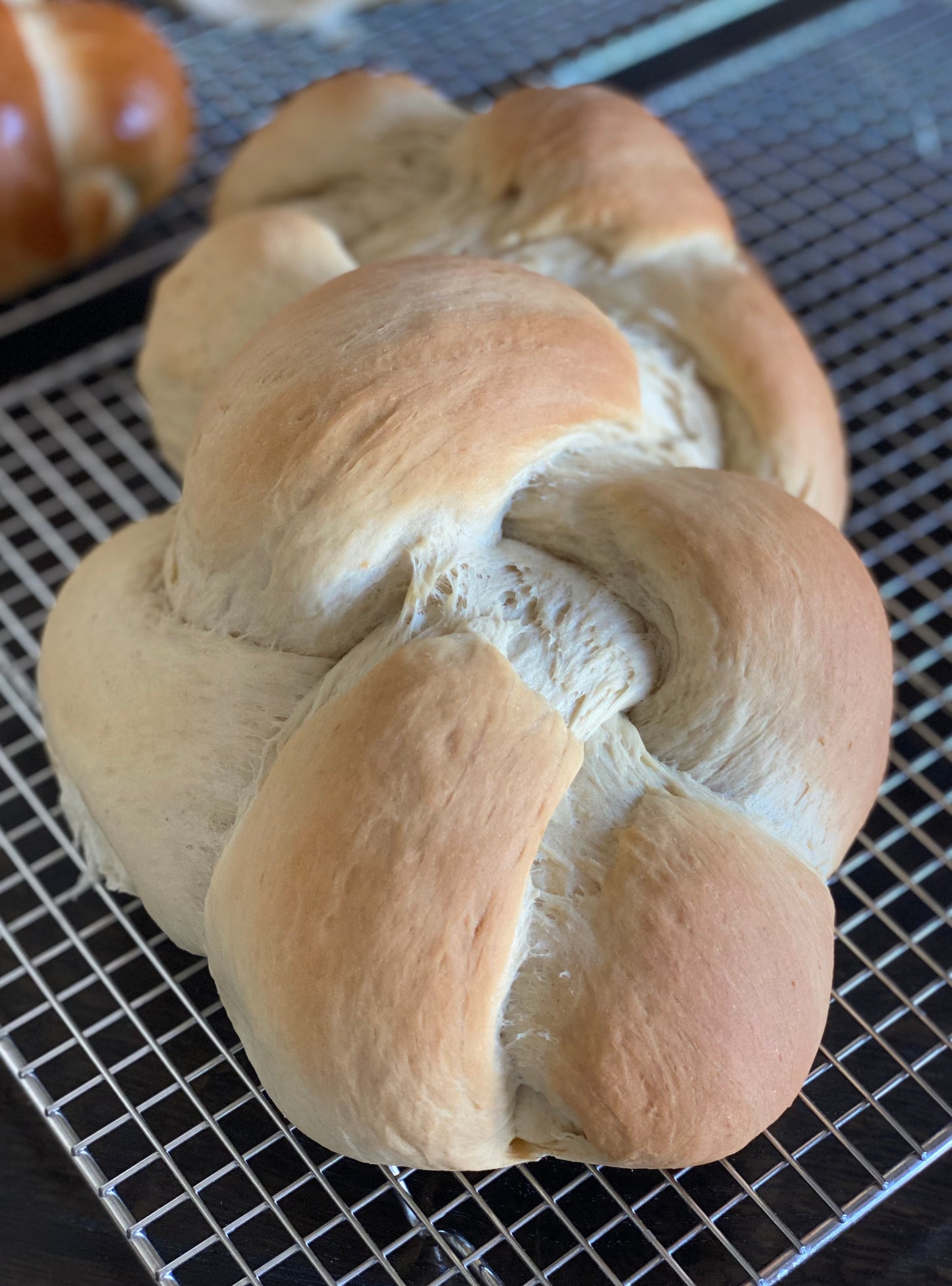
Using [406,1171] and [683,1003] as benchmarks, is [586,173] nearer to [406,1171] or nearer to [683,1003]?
[683,1003]

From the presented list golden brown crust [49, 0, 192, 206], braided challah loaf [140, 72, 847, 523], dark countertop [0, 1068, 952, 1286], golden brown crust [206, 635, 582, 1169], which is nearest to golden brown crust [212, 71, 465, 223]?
braided challah loaf [140, 72, 847, 523]

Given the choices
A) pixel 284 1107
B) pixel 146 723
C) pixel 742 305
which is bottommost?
pixel 284 1107

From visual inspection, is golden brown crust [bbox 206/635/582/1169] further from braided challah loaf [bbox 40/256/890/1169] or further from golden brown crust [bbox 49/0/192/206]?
golden brown crust [bbox 49/0/192/206]

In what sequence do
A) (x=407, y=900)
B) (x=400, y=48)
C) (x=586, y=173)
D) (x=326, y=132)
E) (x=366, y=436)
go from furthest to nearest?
(x=400, y=48) < (x=326, y=132) < (x=586, y=173) < (x=366, y=436) < (x=407, y=900)

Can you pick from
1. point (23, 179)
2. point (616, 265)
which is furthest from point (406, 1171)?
point (23, 179)

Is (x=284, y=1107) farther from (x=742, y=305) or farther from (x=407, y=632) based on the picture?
(x=742, y=305)

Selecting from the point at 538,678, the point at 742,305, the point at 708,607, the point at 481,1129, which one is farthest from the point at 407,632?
the point at 742,305
